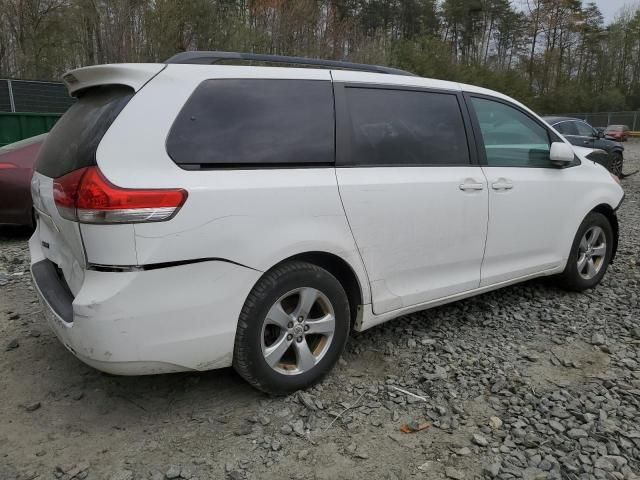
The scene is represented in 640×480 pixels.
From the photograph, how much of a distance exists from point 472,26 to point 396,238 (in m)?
51.1

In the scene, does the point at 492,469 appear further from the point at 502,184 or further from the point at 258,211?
the point at 502,184

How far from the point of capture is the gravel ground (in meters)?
2.46

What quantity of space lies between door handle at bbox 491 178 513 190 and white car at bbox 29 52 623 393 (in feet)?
0.06

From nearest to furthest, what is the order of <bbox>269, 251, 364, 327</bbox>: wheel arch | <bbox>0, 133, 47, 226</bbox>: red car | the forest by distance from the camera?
<bbox>269, 251, 364, 327</bbox>: wheel arch, <bbox>0, 133, 47, 226</bbox>: red car, the forest

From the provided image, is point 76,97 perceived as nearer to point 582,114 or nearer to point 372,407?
point 372,407

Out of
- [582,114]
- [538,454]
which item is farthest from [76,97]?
[582,114]

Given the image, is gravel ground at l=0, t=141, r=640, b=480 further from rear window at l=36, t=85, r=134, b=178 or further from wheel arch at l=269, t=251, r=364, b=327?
rear window at l=36, t=85, r=134, b=178

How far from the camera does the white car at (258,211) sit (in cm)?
240

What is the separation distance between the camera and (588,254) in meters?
4.69

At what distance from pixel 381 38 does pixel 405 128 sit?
26678 mm

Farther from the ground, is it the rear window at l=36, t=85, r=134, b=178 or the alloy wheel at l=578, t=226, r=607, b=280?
the rear window at l=36, t=85, r=134, b=178

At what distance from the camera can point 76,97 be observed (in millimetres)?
3133

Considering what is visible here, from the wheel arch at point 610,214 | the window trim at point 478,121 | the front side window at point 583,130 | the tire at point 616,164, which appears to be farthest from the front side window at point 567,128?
the window trim at point 478,121

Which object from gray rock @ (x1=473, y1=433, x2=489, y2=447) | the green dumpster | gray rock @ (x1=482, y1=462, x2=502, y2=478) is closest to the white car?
gray rock @ (x1=473, y1=433, x2=489, y2=447)
